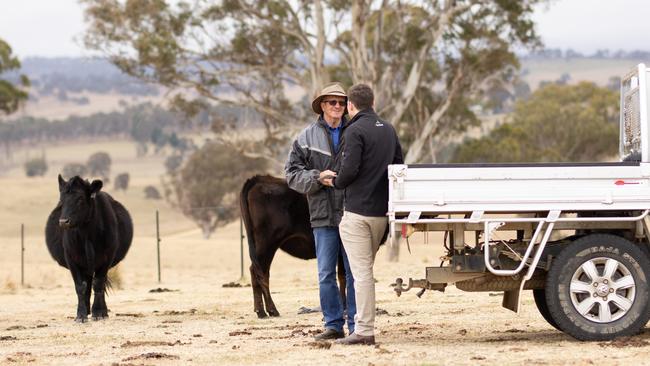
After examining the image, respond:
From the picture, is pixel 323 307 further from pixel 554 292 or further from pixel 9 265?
pixel 9 265

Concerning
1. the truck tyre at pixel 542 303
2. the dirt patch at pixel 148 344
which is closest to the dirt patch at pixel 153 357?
the dirt patch at pixel 148 344

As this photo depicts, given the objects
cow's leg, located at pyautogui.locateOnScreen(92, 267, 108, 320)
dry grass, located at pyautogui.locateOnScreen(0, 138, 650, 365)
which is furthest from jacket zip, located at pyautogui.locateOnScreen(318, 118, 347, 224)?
cow's leg, located at pyautogui.locateOnScreen(92, 267, 108, 320)

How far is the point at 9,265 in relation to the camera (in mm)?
37719

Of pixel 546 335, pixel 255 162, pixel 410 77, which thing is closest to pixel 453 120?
pixel 410 77

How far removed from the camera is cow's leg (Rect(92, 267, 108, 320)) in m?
15.0

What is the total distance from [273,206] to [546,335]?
4.53 meters

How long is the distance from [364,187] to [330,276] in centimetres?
116

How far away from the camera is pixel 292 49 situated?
3866cm

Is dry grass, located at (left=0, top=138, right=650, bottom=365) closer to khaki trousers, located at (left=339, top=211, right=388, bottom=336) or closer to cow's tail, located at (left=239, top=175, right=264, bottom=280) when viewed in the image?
khaki trousers, located at (left=339, top=211, right=388, bottom=336)

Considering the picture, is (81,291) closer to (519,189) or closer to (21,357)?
(21,357)

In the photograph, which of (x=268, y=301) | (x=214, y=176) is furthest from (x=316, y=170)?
(x=214, y=176)

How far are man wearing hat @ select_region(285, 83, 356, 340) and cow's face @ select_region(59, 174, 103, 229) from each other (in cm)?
431

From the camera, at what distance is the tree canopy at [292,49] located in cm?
3738

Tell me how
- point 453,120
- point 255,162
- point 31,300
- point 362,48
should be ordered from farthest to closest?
point 255,162 → point 453,120 → point 362,48 → point 31,300
